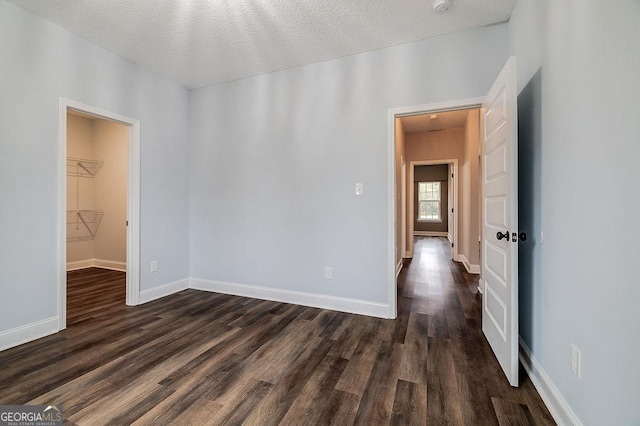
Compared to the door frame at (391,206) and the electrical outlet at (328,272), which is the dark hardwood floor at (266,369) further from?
the electrical outlet at (328,272)

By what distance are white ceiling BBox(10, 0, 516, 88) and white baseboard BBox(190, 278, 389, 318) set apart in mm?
2622

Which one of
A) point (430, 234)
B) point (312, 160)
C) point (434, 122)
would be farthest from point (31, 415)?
point (430, 234)

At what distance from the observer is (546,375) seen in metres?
1.63

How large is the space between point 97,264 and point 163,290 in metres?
2.70

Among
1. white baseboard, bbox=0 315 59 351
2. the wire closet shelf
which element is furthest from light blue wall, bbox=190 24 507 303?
the wire closet shelf

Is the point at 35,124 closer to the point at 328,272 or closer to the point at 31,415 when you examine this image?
the point at 31,415

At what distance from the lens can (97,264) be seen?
17.0 ft

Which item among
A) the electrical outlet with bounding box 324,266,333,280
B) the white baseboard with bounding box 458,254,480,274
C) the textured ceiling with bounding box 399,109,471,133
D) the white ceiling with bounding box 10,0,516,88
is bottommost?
the white baseboard with bounding box 458,254,480,274

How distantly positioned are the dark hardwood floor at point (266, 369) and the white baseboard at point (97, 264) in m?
1.97

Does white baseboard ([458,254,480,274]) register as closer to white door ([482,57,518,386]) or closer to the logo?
white door ([482,57,518,386])

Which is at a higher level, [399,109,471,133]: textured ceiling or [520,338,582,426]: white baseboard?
[399,109,471,133]: textured ceiling

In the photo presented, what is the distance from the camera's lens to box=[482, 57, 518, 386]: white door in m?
1.72

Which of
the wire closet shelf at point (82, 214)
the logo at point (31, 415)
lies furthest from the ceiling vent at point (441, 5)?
the wire closet shelf at point (82, 214)

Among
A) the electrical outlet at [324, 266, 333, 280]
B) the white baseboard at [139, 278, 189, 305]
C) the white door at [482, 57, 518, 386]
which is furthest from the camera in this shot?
the white baseboard at [139, 278, 189, 305]
